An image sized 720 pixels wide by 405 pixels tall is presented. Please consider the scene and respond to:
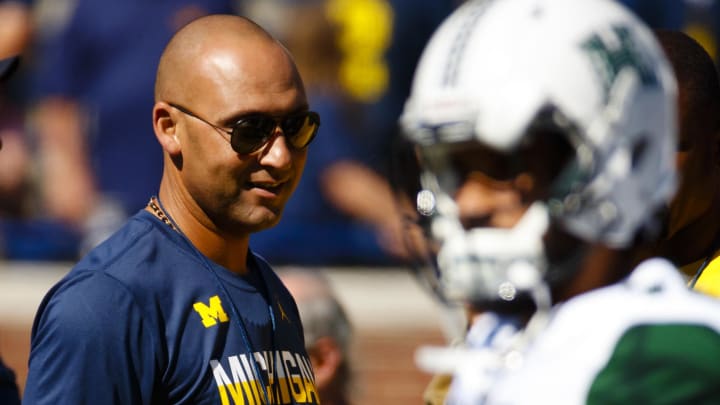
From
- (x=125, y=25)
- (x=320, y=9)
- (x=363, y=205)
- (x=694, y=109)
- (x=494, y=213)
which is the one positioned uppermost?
(x=494, y=213)

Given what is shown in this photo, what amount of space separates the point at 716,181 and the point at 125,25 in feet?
16.0

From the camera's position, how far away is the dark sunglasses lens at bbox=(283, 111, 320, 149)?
3127 millimetres

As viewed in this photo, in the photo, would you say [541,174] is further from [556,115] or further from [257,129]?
[257,129]

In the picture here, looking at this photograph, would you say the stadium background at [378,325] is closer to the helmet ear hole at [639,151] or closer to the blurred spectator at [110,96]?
the blurred spectator at [110,96]

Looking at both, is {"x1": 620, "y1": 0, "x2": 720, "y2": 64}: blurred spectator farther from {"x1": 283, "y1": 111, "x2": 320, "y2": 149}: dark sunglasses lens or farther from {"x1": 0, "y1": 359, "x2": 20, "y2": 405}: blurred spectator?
{"x1": 0, "y1": 359, "x2": 20, "y2": 405}: blurred spectator

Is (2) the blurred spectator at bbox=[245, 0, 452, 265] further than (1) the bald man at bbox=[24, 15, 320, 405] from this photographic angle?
Yes

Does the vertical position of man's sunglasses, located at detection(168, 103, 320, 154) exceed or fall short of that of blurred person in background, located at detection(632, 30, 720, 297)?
it exceeds it

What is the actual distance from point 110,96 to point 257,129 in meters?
4.44

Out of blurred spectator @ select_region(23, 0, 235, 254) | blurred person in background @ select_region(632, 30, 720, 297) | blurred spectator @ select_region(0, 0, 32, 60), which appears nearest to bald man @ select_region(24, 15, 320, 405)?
blurred person in background @ select_region(632, 30, 720, 297)

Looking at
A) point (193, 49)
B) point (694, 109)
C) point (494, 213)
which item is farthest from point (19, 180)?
point (494, 213)

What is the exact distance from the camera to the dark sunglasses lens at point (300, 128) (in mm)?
3127

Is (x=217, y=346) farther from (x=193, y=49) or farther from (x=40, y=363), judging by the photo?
(x=193, y=49)

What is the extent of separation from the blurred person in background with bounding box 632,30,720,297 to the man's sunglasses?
863 millimetres

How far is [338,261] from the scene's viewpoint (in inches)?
381
